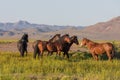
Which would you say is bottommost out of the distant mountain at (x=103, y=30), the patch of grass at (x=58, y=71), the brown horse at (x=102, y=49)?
the distant mountain at (x=103, y=30)

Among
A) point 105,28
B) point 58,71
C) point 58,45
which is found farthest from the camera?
point 105,28

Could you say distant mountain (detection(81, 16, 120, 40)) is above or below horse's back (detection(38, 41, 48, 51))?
below

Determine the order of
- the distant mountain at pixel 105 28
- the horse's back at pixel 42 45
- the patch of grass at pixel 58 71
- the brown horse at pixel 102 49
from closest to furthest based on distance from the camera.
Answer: the patch of grass at pixel 58 71, the brown horse at pixel 102 49, the horse's back at pixel 42 45, the distant mountain at pixel 105 28

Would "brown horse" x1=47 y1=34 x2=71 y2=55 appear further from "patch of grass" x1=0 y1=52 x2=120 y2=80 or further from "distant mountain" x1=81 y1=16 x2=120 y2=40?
"distant mountain" x1=81 y1=16 x2=120 y2=40

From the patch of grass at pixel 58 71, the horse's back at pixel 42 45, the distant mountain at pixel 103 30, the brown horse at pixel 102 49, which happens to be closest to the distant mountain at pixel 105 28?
the distant mountain at pixel 103 30

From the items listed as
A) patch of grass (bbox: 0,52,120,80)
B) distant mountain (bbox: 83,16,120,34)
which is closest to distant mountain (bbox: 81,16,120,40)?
distant mountain (bbox: 83,16,120,34)

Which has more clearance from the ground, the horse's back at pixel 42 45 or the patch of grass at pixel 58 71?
the horse's back at pixel 42 45

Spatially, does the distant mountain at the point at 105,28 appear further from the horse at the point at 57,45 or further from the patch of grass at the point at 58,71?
the patch of grass at the point at 58,71

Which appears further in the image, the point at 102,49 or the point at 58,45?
the point at 58,45

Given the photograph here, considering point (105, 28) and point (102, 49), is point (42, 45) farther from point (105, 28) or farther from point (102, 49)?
point (105, 28)

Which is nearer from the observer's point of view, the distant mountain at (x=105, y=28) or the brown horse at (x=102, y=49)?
the brown horse at (x=102, y=49)

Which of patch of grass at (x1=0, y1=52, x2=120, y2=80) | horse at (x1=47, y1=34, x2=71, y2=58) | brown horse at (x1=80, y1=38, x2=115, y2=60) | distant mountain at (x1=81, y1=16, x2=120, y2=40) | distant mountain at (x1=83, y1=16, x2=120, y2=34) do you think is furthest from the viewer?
distant mountain at (x1=83, y1=16, x2=120, y2=34)

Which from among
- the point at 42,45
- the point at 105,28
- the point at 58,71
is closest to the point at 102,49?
the point at 42,45

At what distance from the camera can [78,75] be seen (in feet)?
50.8
